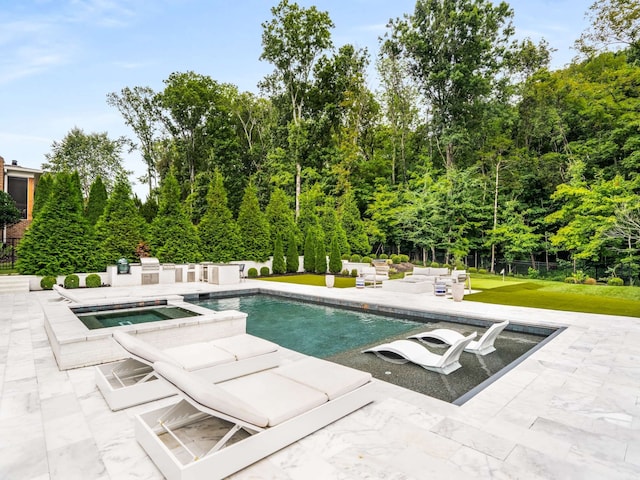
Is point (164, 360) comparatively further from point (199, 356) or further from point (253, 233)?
point (253, 233)

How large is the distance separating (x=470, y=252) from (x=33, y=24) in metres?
25.4

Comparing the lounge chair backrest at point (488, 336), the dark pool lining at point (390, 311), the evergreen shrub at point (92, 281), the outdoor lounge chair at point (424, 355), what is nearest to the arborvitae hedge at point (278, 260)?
the dark pool lining at point (390, 311)

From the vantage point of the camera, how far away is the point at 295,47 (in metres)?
24.0

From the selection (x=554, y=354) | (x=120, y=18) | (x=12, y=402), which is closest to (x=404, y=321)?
(x=554, y=354)

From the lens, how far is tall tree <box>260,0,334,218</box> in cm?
2353

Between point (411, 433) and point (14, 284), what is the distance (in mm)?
13722

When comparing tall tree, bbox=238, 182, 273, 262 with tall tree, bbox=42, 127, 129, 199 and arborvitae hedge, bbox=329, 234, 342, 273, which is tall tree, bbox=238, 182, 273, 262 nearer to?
arborvitae hedge, bbox=329, 234, 342, 273

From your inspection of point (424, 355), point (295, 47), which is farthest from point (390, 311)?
point (295, 47)

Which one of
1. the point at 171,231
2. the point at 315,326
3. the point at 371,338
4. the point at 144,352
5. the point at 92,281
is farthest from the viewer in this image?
the point at 171,231

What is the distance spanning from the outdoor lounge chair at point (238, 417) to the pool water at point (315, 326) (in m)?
2.55

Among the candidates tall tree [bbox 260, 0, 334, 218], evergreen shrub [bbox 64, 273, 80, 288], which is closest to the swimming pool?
evergreen shrub [bbox 64, 273, 80, 288]

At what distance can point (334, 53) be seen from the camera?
25.2 meters

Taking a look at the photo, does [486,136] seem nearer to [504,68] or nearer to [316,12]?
[504,68]

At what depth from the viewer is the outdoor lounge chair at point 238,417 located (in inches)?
90.3
